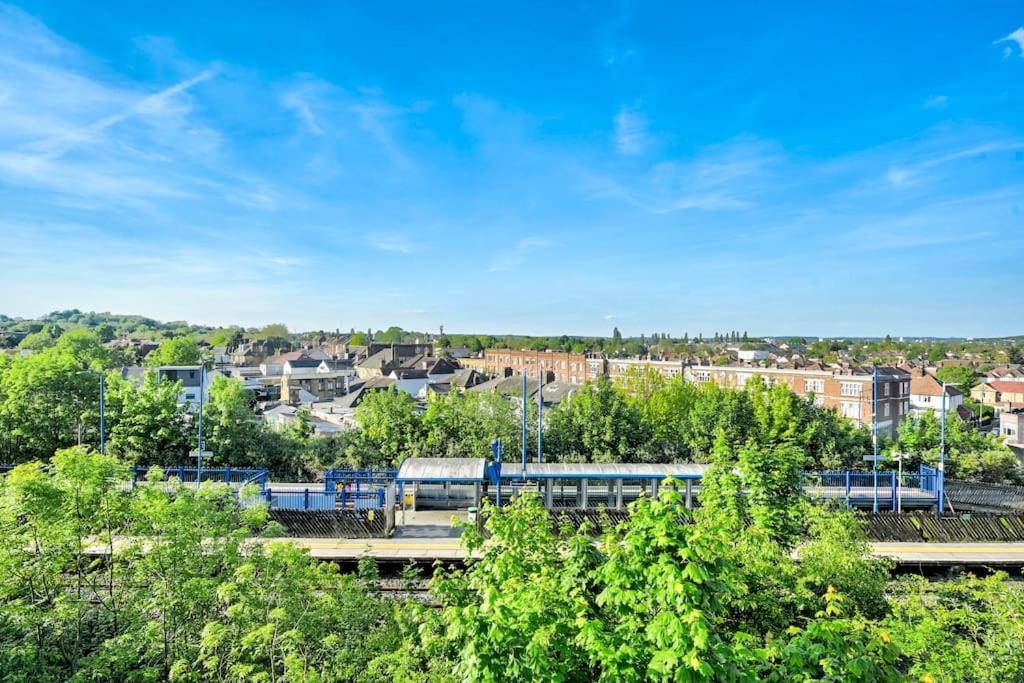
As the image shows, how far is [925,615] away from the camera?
32.4 ft

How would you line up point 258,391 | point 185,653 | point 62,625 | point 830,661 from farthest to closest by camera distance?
1. point 258,391
2. point 62,625
3. point 185,653
4. point 830,661

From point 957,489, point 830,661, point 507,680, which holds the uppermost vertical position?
point 830,661

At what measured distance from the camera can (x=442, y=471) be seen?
866 inches

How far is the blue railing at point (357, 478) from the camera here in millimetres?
23906

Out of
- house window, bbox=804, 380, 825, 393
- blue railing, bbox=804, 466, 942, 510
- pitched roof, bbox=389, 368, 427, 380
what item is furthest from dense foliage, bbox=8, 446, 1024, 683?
pitched roof, bbox=389, 368, 427, 380

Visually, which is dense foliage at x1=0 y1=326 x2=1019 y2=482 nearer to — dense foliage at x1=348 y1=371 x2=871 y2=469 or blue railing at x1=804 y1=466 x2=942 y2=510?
dense foliage at x1=348 y1=371 x2=871 y2=469

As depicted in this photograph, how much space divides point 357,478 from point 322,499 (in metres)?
2.05

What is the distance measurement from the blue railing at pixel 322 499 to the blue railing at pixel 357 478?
27.6 inches

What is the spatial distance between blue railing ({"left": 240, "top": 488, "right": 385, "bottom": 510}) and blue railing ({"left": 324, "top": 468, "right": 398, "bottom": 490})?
0.70 metres

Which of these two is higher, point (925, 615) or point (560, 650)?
point (560, 650)

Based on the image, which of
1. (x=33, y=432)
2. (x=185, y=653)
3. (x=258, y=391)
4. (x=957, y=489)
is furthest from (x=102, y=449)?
(x=258, y=391)

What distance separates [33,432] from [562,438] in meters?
25.2

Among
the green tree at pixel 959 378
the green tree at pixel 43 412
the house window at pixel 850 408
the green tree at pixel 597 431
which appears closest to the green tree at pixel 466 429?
the green tree at pixel 597 431

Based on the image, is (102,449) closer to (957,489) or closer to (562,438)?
(562,438)
